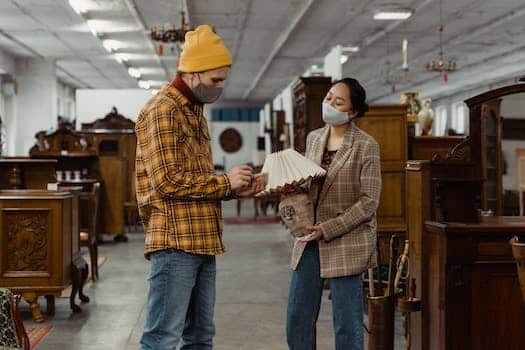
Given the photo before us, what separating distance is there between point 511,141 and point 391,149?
5.42 feet

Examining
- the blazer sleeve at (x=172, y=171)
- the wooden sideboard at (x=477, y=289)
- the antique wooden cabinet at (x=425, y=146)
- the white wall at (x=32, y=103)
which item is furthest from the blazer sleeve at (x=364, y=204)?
the white wall at (x=32, y=103)

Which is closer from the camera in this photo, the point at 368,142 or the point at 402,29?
the point at 368,142

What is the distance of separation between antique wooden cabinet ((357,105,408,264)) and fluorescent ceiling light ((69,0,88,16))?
6971 millimetres

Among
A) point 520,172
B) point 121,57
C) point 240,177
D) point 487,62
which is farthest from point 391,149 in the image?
point 487,62

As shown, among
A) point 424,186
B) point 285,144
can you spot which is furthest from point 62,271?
point 285,144

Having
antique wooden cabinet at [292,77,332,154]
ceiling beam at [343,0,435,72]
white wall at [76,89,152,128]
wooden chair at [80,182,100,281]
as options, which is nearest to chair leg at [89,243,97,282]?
wooden chair at [80,182,100,281]

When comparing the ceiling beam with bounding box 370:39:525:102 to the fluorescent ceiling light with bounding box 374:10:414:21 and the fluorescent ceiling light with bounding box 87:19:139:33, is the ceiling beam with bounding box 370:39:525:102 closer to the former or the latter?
the fluorescent ceiling light with bounding box 374:10:414:21

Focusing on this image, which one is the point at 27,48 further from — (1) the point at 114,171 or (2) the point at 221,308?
(2) the point at 221,308

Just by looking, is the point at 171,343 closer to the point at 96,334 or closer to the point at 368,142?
the point at 368,142

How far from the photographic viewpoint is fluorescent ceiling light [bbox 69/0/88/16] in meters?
13.0

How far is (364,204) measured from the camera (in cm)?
353

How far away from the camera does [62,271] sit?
602 centimetres

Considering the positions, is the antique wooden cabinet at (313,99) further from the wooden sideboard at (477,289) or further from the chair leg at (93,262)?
the wooden sideboard at (477,289)

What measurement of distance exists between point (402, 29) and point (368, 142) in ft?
42.3
